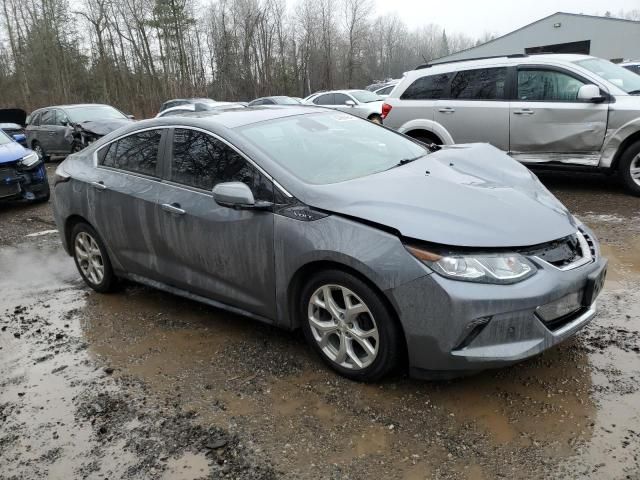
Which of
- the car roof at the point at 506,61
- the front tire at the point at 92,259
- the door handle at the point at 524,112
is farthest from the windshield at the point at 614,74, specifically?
the front tire at the point at 92,259

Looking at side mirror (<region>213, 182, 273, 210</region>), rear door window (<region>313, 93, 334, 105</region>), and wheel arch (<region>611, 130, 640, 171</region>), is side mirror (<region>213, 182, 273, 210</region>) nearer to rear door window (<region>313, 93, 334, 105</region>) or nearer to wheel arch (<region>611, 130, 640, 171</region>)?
wheel arch (<region>611, 130, 640, 171</region>)

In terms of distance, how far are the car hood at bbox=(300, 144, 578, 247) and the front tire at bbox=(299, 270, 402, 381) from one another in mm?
400

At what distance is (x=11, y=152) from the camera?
9.17 meters

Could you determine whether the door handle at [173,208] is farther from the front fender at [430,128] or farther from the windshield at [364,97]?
the windshield at [364,97]

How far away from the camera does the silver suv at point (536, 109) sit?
22.8ft

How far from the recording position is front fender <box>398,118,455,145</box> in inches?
315

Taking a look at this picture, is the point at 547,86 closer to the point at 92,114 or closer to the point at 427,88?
the point at 427,88

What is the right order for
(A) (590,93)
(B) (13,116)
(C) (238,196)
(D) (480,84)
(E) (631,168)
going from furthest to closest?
(B) (13,116) → (D) (480,84) → (E) (631,168) → (A) (590,93) → (C) (238,196)

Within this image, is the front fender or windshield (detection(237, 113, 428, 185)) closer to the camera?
windshield (detection(237, 113, 428, 185))

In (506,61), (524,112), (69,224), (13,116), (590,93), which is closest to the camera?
(69,224)

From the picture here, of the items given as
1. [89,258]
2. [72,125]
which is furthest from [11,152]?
[72,125]

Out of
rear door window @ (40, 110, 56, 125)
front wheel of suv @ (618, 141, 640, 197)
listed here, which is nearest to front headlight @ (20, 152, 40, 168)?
rear door window @ (40, 110, 56, 125)

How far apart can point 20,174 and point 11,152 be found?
401 mm

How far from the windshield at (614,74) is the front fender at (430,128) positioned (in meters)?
1.94
